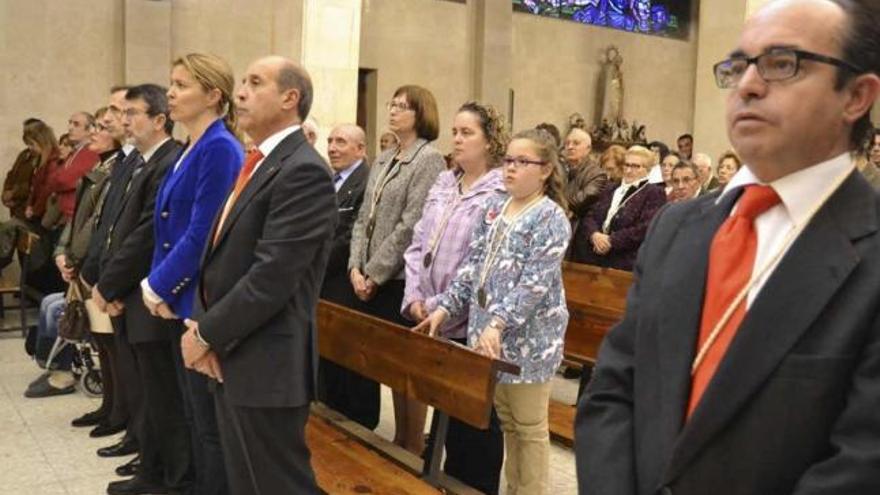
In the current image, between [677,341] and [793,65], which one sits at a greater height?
[793,65]

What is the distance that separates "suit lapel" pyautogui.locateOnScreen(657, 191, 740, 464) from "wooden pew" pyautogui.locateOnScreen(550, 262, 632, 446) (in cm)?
289

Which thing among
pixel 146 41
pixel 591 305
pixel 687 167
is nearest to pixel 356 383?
pixel 591 305

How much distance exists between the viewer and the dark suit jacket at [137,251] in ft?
12.0

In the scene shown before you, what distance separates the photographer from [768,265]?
135cm

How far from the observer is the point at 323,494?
3301 mm

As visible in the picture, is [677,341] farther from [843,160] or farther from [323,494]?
[323,494]

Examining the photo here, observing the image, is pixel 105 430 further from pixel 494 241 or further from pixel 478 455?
pixel 494 241

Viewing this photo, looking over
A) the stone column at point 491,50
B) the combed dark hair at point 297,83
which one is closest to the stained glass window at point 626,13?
the stone column at point 491,50

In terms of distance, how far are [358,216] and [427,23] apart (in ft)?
30.9

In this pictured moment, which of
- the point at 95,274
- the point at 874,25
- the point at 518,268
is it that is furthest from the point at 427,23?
the point at 874,25

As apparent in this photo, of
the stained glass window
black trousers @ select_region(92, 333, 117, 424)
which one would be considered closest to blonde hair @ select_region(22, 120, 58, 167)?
black trousers @ select_region(92, 333, 117, 424)

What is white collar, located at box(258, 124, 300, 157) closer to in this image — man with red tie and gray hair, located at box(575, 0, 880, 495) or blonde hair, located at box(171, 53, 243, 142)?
blonde hair, located at box(171, 53, 243, 142)

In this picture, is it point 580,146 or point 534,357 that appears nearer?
point 534,357

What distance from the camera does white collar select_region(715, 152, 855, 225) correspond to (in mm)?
1340
